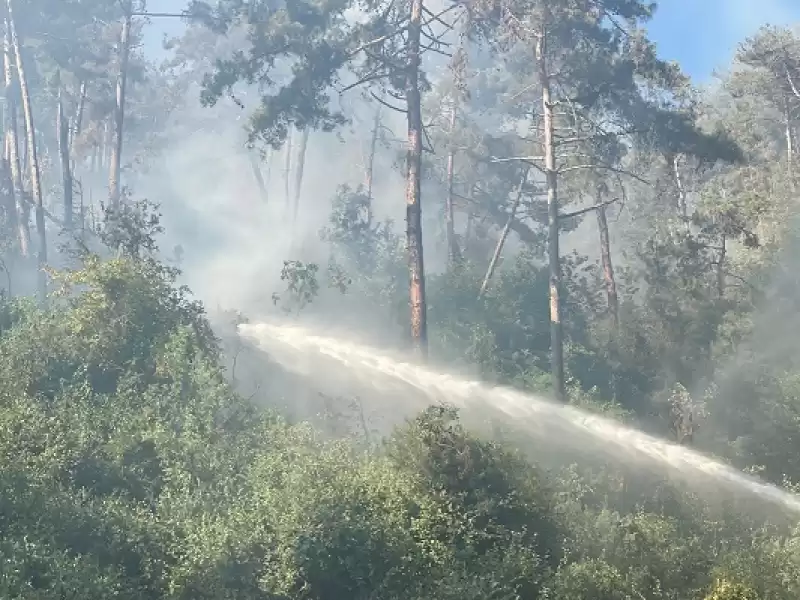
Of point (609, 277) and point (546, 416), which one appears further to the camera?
point (609, 277)

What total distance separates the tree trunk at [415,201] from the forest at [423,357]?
10 cm

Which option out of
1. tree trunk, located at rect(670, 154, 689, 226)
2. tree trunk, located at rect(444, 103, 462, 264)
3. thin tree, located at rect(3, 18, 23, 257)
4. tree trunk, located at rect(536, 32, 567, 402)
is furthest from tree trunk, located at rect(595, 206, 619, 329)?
thin tree, located at rect(3, 18, 23, 257)

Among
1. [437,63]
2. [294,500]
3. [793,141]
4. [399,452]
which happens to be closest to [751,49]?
[793,141]

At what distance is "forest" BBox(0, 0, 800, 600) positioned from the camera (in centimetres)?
1418

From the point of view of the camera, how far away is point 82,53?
158 feet

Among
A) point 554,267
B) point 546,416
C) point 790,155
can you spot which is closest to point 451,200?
point 790,155

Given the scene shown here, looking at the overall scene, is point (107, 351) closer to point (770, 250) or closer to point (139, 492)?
point (139, 492)

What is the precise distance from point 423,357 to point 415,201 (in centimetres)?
485

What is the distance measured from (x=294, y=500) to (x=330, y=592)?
1.69 m

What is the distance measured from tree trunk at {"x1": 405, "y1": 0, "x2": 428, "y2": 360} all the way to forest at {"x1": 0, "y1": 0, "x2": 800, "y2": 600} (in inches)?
3.9

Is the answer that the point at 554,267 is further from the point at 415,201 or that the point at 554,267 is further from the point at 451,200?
the point at 451,200

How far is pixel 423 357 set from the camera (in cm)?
2658

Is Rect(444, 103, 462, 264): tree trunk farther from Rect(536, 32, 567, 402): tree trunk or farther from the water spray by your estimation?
Rect(536, 32, 567, 402): tree trunk

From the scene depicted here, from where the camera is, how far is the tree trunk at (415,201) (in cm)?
2709
